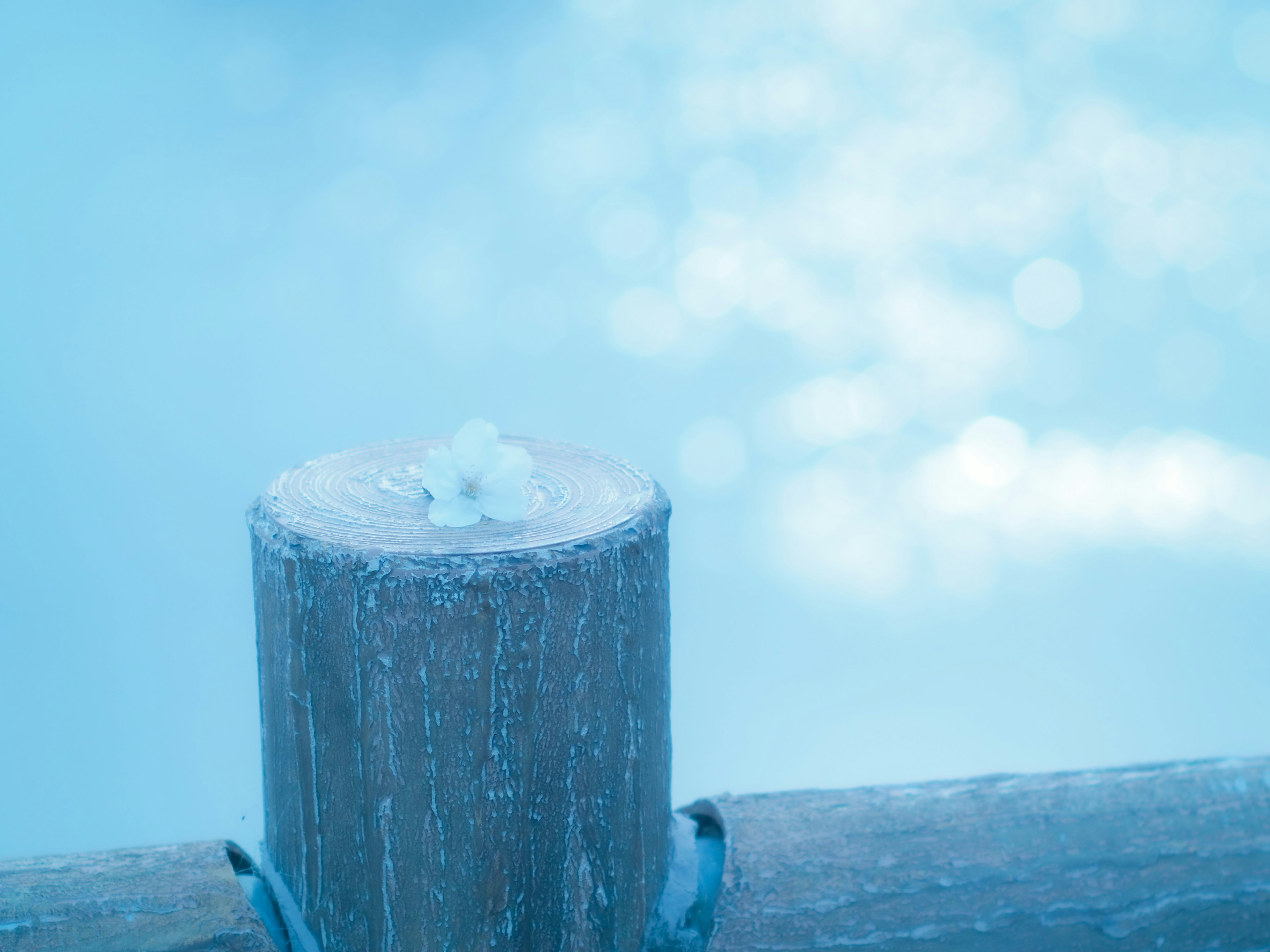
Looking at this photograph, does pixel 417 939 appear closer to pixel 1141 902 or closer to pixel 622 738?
pixel 622 738

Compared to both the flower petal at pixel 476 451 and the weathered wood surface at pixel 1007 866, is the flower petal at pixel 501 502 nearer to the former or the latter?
the flower petal at pixel 476 451

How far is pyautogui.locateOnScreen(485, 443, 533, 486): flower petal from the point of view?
787 mm

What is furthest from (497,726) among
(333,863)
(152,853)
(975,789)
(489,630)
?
(975,789)

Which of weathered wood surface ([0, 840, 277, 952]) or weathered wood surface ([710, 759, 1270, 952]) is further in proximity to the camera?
weathered wood surface ([710, 759, 1270, 952])

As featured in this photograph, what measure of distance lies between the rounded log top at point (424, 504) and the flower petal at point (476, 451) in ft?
0.13

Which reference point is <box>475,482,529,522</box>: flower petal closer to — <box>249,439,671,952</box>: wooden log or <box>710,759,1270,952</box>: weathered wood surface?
<box>249,439,671,952</box>: wooden log

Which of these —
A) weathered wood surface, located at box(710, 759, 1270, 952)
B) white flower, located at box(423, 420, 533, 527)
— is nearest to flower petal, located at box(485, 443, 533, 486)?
white flower, located at box(423, 420, 533, 527)

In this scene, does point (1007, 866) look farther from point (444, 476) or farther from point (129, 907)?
point (129, 907)

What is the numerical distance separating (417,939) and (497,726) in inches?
6.8

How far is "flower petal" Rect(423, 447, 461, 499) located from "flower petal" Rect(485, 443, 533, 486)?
0.08 feet

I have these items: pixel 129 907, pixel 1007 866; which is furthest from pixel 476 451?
pixel 1007 866

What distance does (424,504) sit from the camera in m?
0.81

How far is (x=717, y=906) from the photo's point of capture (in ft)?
2.76

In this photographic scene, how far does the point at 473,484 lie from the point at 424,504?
0.19ft
